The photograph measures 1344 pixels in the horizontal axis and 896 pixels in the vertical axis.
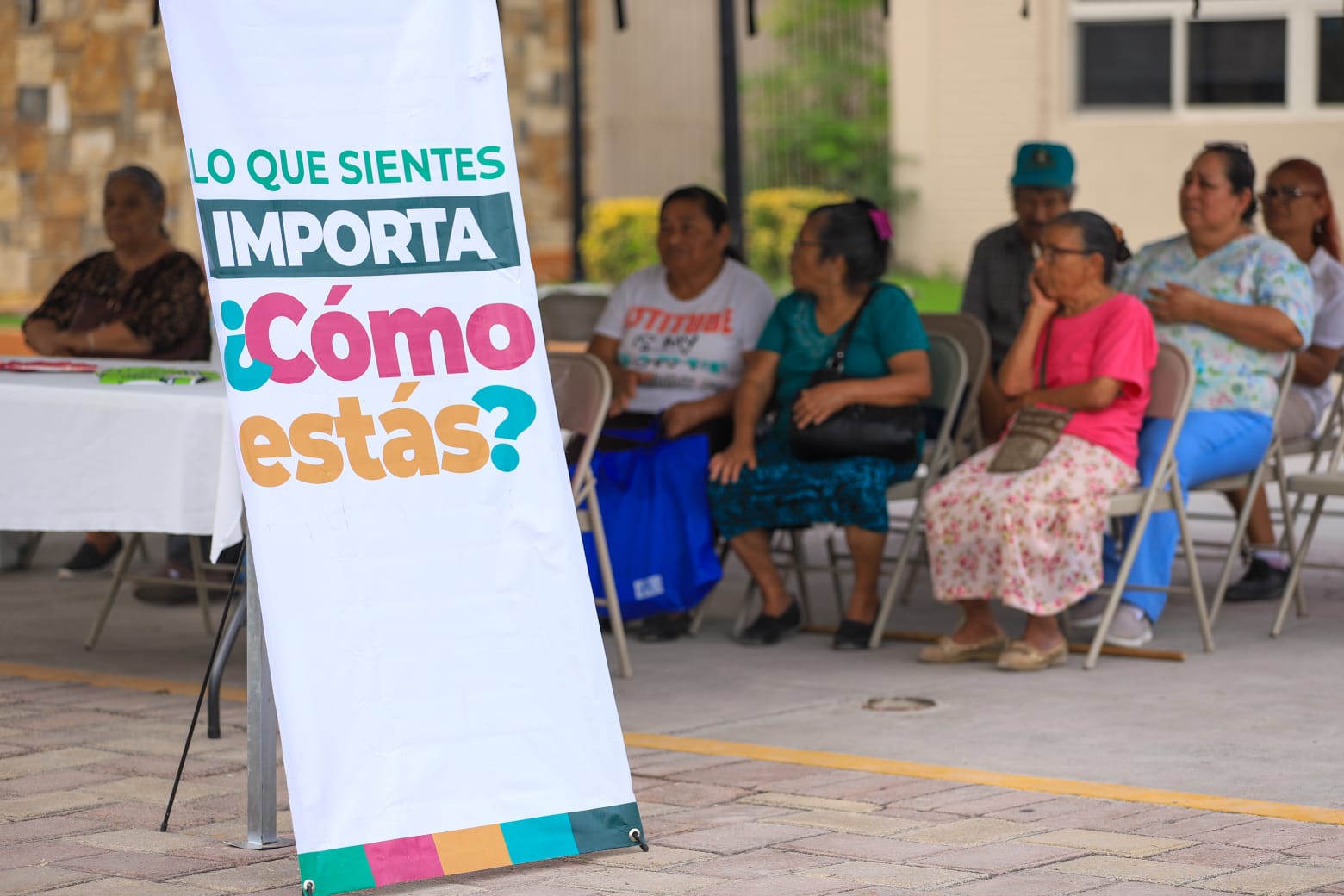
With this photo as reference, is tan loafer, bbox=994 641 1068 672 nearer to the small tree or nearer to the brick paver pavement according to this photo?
the brick paver pavement

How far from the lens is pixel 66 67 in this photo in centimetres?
1683

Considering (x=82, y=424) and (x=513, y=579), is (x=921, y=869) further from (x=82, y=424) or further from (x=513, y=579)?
(x=82, y=424)

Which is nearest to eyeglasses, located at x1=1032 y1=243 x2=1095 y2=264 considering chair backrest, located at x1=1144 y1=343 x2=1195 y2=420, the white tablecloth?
chair backrest, located at x1=1144 y1=343 x2=1195 y2=420

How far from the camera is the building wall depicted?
1733 cm

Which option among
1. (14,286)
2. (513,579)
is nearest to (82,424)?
(513,579)

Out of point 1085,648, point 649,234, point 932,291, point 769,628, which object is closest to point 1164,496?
point 1085,648

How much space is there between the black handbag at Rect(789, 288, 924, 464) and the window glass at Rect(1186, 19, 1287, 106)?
39.3ft

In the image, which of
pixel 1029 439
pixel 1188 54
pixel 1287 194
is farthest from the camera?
pixel 1188 54

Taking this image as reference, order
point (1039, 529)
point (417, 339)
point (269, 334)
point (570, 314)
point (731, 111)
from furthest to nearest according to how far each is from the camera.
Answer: point (570, 314), point (731, 111), point (1039, 529), point (417, 339), point (269, 334)

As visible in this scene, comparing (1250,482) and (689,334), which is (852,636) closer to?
(689,334)

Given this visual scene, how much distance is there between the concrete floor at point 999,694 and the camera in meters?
4.96

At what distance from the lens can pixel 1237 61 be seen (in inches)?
696

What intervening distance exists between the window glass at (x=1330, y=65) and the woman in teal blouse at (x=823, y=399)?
452 inches

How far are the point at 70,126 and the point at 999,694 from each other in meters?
13.0
